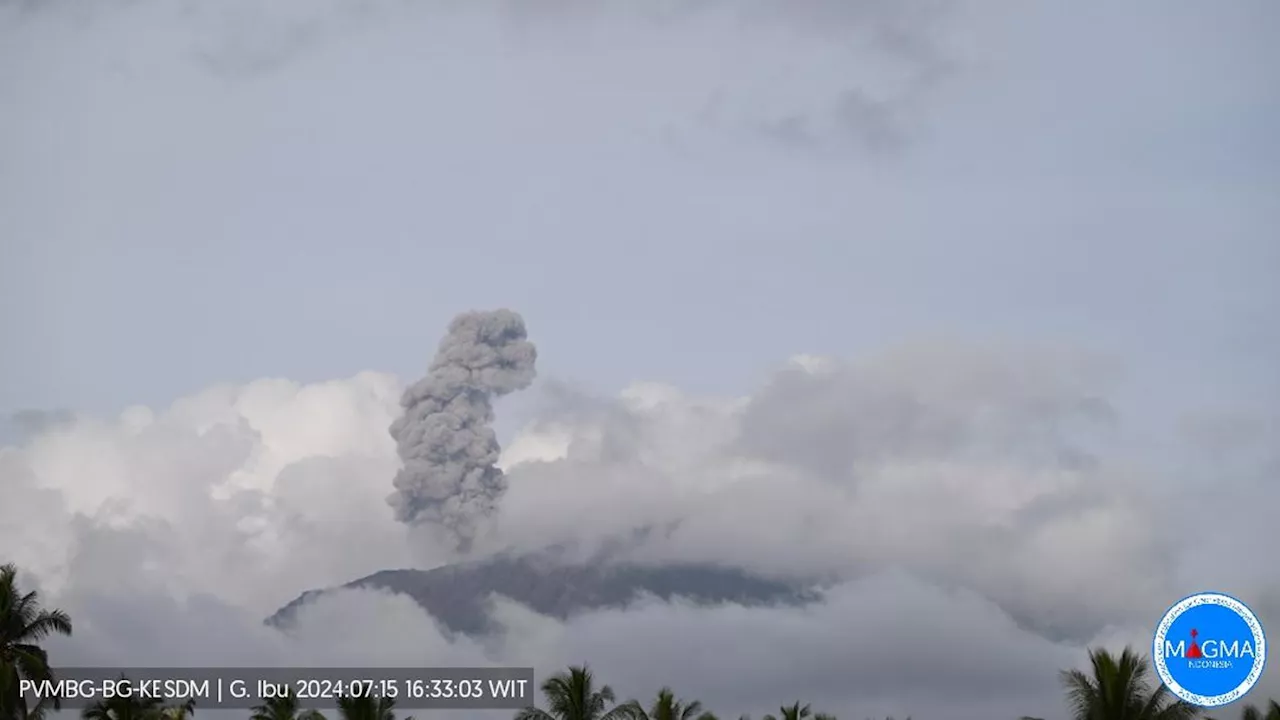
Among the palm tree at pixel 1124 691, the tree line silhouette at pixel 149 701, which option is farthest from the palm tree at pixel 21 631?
the palm tree at pixel 1124 691

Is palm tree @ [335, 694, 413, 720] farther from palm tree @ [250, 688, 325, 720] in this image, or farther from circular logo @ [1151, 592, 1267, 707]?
circular logo @ [1151, 592, 1267, 707]

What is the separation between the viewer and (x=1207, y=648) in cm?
5959

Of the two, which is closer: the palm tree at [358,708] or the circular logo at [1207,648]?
the circular logo at [1207,648]

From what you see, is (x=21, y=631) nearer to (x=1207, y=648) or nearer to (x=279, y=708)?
(x=279, y=708)

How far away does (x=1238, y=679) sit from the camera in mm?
59281

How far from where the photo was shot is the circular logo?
5931 cm

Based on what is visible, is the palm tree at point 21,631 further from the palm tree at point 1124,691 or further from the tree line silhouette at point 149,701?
the palm tree at point 1124,691

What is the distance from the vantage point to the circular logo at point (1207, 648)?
2335 inches

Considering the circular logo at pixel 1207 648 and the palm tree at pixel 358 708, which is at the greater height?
the palm tree at pixel 358 708

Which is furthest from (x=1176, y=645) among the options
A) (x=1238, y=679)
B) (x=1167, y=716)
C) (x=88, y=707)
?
(x=88, y=707)

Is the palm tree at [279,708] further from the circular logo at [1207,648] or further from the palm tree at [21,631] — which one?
the circular logo at [1207,648]

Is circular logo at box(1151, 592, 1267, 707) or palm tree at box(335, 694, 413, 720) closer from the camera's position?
circular logo at box(1151, 592, 1267, 707)

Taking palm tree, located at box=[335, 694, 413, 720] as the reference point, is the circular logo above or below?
below

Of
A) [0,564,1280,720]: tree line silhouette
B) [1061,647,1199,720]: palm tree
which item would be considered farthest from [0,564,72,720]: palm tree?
[1061,647,1199,720]: palm tree
